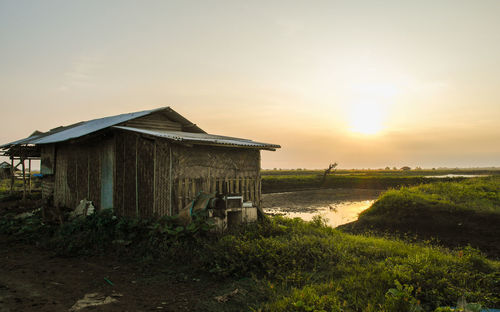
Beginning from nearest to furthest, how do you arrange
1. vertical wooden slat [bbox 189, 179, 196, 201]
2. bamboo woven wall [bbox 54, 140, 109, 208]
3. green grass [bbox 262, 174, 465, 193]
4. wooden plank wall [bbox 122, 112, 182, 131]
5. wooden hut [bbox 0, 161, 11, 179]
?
vertical wooden slat [bbox 189, 179, 196, 201] < bamboo woven wall [bbox 54, 140, 109, 208] < wooden plank wall [bbox 122, 112, 182, 131] < green grass [bbox 262, 174, 465, 193] < wooden hut [bbox 0, 161, 11, 179]

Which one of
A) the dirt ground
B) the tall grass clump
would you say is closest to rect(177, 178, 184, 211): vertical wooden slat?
the tall grass clump

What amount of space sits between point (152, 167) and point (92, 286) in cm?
384

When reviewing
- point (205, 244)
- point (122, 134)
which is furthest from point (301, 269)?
point (122, 134)

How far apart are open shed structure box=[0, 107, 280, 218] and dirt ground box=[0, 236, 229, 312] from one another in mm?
2302

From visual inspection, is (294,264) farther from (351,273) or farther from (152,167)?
(152,167)

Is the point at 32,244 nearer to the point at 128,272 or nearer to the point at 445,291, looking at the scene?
the point at 128,272

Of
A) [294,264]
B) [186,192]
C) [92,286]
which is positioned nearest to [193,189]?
[186,192]

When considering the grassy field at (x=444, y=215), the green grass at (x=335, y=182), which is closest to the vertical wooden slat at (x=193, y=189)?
the grassy field at (x=444, y=215)

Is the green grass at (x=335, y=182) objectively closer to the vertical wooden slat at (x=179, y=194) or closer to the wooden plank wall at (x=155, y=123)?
the wooden plank wall at (x=155, y=123)

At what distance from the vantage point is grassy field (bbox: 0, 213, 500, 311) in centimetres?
457

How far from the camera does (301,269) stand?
5.99 m

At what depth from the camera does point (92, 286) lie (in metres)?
5.85

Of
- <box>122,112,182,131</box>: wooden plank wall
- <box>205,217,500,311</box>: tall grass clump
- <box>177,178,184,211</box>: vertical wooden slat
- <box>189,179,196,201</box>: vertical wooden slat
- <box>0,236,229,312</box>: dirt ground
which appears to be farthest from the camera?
<box>122,112,182,131</box>: wooden plank wall

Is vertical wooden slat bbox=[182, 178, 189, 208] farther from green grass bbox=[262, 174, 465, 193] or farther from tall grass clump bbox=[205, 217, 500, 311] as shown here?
green grass bbox=[262, 174, 465, 193]
